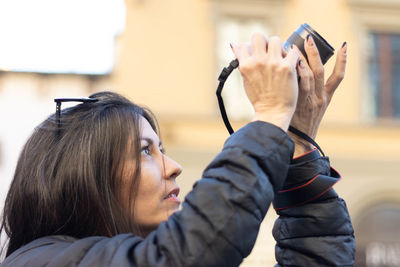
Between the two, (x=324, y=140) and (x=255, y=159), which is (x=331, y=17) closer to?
(x=324, y=140)

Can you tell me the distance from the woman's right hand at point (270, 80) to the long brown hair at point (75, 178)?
36 cm

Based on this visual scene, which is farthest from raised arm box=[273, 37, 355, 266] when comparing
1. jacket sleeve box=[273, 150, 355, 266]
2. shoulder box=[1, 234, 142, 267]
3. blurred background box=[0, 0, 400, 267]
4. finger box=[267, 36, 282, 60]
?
blurred background box=[0, 0, 400, 267]

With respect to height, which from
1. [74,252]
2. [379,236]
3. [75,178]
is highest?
[75,178]

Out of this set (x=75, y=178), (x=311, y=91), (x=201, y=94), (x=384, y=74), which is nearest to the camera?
(x=75, y=178)

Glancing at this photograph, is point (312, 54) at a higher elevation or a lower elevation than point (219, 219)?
higher

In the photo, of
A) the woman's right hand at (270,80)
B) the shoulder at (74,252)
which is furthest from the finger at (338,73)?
the shoulder at (74,252)

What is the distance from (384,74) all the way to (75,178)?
901 cm

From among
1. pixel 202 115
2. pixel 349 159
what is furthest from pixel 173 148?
pixel 349 159

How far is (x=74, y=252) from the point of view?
1153mm

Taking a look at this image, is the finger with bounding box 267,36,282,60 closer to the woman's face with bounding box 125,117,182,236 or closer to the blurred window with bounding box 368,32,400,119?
the woman's face with bounding box 125,117,182,236

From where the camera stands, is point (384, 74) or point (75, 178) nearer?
point (75, 178)

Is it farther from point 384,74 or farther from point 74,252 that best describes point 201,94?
point 74,252

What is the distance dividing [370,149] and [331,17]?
217cm

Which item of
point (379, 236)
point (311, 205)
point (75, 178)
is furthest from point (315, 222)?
point (379, 236)
